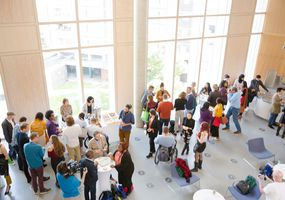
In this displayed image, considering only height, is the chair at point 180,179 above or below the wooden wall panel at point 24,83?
below

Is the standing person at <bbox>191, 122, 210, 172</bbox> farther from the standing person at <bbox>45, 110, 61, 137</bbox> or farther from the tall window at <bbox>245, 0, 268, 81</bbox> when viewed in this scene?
the tall window at <bbox>245, 0, 268, 81</bbox>

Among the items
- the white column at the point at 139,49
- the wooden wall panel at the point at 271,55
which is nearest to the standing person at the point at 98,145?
the white column at the point at 139,49

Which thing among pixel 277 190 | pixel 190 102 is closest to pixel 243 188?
pixel 277 190

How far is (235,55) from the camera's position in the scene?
1043cm

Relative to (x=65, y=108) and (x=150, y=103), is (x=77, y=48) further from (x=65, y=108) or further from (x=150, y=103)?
(x=150, y=103)

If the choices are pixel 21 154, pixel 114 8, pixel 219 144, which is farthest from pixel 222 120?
pixel 21 154

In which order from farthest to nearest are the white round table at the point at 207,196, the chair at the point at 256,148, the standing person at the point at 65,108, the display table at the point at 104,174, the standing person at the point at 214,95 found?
the standing person at the point at 214,95, the standing person at the point at 65,108, the chair at the point at 256,148, the display table at the point at 104,174, the white round table at the point at 207,196

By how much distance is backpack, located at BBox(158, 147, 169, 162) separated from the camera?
618 cm

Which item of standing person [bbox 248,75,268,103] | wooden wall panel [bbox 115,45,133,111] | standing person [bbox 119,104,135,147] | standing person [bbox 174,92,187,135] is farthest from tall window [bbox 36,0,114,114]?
standing person [bbox 248,75,268,103]

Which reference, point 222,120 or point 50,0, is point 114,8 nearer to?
point 50,0

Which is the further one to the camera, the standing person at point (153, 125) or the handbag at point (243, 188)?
the standing person at point (153, 125)

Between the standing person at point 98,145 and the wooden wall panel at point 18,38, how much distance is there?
3.36m

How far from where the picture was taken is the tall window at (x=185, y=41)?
28.4 ft

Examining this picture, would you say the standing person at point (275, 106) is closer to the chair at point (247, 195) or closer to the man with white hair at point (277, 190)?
the chair at point (247, 195)
